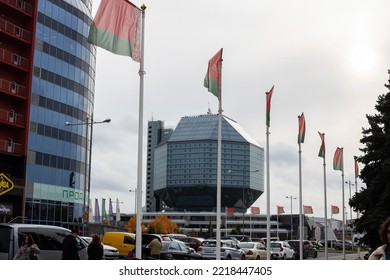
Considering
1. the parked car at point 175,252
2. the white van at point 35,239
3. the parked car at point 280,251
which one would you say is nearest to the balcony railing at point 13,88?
the parked car at point 280,251

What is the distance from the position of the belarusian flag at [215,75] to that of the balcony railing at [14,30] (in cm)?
2933

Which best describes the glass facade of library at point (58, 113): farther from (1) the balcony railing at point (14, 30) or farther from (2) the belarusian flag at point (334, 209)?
(2) the belarusian flag at point (334, 209)

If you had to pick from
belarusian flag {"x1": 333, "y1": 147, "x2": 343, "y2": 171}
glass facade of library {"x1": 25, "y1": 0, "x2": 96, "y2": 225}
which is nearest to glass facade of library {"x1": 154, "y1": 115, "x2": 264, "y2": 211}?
glass facade of library {"x1": 25, "y1": 0, "x2": 96, "y2": 225}

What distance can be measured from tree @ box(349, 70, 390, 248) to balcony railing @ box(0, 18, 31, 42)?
3183cm

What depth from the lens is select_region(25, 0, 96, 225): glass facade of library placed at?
193 feet

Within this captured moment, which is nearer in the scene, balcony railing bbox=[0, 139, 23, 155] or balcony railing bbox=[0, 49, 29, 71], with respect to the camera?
balcony railing bbox=[0, 139, 23, 155]

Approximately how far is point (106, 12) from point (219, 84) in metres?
8.79

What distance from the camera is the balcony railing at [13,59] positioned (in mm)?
50031

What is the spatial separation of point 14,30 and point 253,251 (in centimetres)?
2939

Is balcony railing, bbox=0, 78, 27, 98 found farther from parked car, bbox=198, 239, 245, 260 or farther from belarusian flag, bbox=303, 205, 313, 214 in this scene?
belarusian flag, bbox=303, 205, 313, 214

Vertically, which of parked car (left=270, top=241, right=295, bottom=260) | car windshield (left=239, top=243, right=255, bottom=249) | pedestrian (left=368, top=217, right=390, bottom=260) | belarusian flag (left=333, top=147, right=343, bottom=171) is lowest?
parked car (left=270, top=241, right=295, bottom=260)
